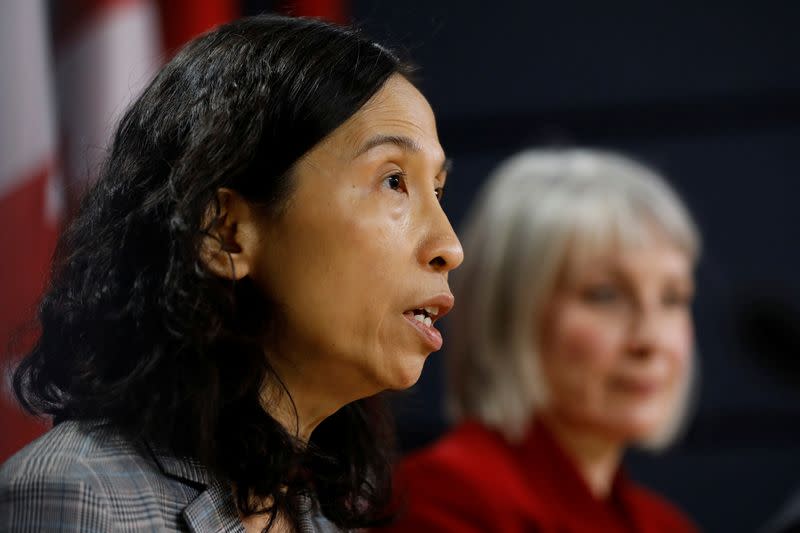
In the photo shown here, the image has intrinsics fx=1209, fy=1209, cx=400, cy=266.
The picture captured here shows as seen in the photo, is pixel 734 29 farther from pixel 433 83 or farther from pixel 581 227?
pixel 581 227

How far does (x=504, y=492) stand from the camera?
150 cm

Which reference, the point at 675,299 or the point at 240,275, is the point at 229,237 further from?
the point at 675,299

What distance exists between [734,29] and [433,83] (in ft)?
1.75

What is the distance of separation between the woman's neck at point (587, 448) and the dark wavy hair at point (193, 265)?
0.85 m

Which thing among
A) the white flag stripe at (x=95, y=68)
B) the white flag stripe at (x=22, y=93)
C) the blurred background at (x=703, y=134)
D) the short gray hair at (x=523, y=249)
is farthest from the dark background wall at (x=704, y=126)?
the white flag stripe at (x=22, y=93)

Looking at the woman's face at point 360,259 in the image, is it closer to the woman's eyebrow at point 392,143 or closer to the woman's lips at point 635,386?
the woman's eyebrow at point 392,143

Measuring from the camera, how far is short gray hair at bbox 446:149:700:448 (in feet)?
5.33

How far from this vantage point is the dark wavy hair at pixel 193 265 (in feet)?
2.49

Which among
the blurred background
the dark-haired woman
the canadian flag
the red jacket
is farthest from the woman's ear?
the blurred background

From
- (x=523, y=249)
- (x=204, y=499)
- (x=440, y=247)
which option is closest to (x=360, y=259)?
(x=440, y=247)

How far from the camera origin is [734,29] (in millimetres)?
2111

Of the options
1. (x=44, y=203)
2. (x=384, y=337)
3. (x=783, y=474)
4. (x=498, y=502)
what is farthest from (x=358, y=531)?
(x=783, y=474)

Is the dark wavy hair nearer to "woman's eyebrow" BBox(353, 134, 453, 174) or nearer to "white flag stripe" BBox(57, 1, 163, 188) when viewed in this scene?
"woman's eyebrow" BBox(353, 134, 453, 174)

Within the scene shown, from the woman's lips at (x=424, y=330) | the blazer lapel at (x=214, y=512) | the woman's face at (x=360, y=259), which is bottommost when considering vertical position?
the blazer lapel at (x=214, y=512)
